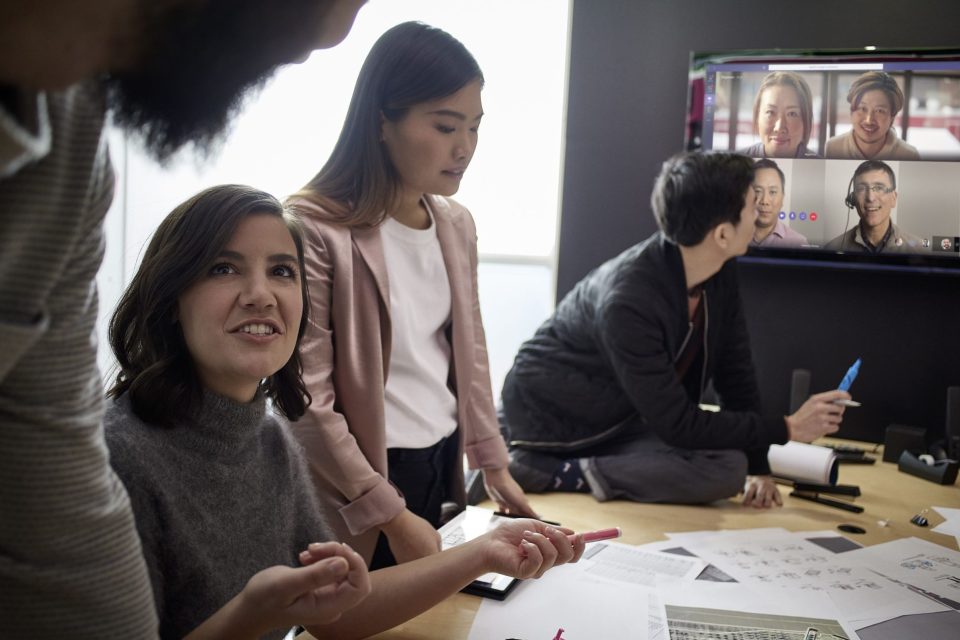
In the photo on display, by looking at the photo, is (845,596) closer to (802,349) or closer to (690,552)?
Result: (690,552)

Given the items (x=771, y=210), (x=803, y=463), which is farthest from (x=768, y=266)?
(x=803, y=463)

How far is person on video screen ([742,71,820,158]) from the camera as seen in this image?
331 centimetres

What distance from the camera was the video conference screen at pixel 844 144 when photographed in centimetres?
319

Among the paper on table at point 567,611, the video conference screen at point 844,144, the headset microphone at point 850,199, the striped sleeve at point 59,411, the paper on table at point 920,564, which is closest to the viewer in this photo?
the striped sleeve at point 59,411

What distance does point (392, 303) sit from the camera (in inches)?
76.5

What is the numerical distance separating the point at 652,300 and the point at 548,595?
3.74 ft

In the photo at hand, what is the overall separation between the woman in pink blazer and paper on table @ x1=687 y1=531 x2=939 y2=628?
486 millimetres

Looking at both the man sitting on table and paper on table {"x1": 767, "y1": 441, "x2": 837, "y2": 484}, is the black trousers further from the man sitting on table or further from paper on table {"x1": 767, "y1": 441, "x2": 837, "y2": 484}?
paper on table {"x1": 767, "y1": 441, "x2": 837, "y2": 484}

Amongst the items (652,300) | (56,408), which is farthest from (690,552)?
(56,408)

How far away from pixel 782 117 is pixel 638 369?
1.44 m

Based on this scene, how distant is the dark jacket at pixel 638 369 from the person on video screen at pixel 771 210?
27.8 inches

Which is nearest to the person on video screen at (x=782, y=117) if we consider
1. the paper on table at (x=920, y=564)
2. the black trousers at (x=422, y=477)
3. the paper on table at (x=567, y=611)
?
the paper on table at (x=920, y=564)

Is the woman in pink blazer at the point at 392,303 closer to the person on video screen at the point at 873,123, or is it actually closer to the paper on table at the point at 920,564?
the paper on table at the point at 920,564

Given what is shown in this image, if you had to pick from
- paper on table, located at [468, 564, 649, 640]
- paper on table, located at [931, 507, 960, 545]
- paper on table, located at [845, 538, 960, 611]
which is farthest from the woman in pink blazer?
paper on table, located at [931, 507, 960, 545]
